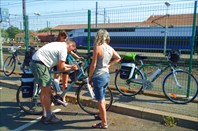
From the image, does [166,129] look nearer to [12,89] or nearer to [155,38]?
[155,38]

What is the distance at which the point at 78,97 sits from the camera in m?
4.65

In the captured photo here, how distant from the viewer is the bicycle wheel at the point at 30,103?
4559mm

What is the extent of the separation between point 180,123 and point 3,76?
258 inches

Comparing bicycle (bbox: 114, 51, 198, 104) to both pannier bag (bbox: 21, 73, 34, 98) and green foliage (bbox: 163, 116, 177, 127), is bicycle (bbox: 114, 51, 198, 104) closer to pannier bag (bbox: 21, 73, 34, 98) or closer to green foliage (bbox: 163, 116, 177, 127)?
green foliage (bbox: 163, 116, 177, 127)

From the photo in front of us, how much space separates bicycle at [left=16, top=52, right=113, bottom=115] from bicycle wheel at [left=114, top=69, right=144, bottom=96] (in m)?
0.91

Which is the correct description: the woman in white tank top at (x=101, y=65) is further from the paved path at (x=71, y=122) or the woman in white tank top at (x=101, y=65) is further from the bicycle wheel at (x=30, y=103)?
the bicycle wheel at (x=30, y=103)

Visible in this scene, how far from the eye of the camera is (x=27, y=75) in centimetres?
445

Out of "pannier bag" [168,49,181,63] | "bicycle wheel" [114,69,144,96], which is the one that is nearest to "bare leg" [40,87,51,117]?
"bicycle wheel" [114,69,144,96]

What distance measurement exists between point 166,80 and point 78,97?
214cm

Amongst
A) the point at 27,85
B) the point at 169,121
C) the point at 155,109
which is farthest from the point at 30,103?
the point at 169,121

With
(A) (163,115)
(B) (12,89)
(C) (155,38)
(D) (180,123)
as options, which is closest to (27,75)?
(B) (12,89)

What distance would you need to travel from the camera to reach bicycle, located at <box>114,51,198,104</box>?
16.1 feet

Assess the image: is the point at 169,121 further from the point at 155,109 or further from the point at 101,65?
the point at 101,65

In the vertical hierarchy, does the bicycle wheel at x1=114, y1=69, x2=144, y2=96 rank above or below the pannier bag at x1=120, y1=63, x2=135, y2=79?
below
